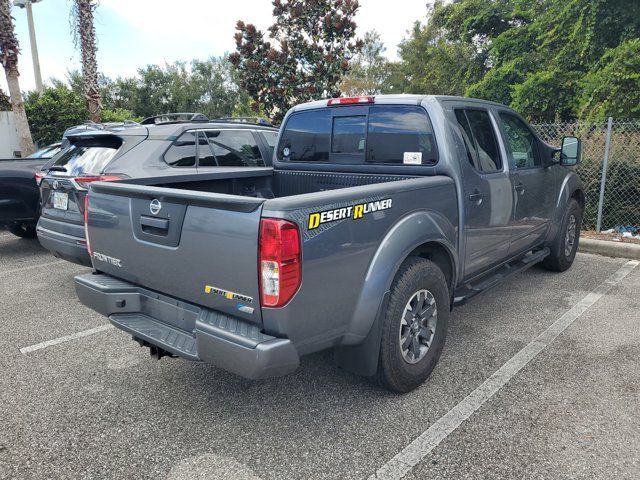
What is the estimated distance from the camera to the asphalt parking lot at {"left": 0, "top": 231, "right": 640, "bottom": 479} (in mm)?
2438

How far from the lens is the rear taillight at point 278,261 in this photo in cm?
214

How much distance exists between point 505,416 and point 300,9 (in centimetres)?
1564

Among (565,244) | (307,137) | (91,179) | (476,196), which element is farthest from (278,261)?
(565,244)

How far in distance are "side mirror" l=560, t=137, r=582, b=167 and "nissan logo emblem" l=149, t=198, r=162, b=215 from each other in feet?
13.6

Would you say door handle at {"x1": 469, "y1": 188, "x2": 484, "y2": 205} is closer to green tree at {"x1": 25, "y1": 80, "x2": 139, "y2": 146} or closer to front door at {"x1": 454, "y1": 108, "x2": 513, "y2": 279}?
front door at {"x1": 454, "y1": 108, "x2": 513, "y2": 279}

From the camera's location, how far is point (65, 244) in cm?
477

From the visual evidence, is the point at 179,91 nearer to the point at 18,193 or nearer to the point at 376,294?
the point at 18,193

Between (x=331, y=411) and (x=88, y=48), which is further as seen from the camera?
(x=88, y=48)

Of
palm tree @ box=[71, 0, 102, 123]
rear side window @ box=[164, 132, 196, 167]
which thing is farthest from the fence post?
palm tree @ box=[71, 0, 102, 123]

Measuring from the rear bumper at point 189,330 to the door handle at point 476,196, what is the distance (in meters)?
1.94

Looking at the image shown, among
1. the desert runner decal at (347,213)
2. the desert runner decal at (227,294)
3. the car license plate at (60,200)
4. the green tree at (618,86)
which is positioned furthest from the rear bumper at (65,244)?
the green tree at (618,86)

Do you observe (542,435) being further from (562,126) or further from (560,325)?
(562,126)

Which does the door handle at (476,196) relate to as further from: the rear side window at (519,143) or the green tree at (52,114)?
the green tree at (52,114)

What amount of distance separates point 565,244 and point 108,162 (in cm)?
522
